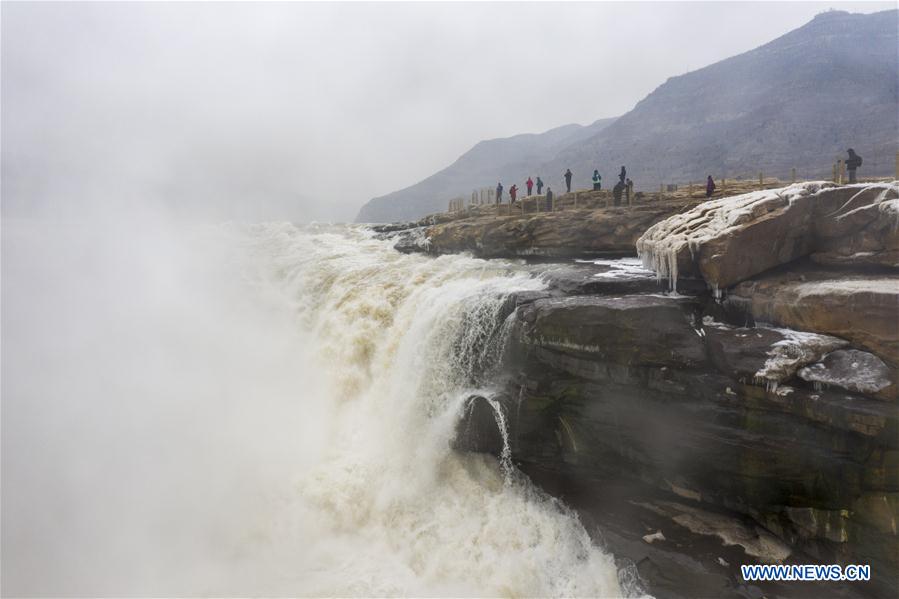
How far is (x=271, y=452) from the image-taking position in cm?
1012

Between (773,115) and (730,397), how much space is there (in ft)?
266

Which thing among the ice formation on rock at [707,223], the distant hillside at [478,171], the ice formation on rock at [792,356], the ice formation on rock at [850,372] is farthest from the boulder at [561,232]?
the distant hillside at [478,171]

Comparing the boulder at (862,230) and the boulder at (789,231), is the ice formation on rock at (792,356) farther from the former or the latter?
the boulder at (862,230)

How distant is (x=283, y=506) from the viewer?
8.58 metres

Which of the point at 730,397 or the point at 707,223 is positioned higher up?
the point at 707,223

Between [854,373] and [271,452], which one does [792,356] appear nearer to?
[854,373]

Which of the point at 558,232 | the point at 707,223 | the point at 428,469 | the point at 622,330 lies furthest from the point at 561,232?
the point at 428,469

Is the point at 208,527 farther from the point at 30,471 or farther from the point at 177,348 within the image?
the point at 177,348

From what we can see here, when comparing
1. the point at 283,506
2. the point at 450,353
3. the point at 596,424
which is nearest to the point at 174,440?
the point at 283,506

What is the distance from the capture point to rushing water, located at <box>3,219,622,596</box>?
24.3 feet

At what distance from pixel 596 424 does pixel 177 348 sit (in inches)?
517

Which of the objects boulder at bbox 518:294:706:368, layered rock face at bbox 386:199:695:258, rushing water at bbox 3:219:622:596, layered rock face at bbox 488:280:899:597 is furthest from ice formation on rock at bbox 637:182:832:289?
layered rock face at bbox 386:199:695:258

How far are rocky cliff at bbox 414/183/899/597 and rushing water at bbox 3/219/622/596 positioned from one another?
1070 mm

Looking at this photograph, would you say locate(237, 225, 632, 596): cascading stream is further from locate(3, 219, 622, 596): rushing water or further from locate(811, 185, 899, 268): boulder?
locate(811, 185, 899, 268): boulder
